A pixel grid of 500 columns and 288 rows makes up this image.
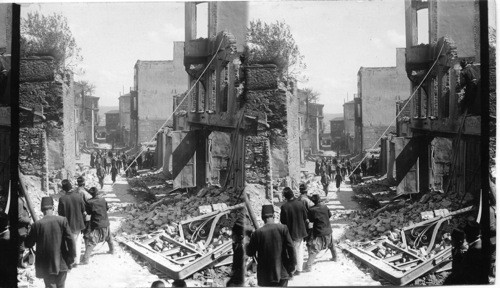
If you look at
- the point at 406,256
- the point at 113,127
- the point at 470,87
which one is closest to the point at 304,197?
the point at 406,256

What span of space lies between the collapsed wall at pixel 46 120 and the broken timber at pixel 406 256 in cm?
363

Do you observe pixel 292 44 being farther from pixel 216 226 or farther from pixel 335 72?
pixel 216 226

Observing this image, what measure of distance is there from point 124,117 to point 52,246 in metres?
1.85

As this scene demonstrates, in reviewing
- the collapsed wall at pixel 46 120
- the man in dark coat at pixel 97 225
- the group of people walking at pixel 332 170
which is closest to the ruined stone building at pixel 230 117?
the group of people walking at pixel 332 170

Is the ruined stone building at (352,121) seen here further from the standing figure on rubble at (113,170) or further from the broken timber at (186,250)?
the standing figure on rubble at (113,170)

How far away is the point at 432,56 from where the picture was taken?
298 inches

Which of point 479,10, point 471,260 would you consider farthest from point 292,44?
point 471,260

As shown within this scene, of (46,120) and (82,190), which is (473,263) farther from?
(46,120)

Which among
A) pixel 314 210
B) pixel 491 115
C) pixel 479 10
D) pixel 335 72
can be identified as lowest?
pixel 314 210

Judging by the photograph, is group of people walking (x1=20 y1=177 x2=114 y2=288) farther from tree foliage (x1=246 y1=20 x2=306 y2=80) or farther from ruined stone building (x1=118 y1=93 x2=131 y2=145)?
tree foliage (x1=246 y1=20 x2=306 y2=80)

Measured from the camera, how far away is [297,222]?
7.09 metres

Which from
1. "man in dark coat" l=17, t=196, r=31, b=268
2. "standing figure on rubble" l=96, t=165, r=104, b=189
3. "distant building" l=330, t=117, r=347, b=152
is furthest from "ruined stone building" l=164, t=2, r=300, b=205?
"man in dark coat" l=17, t=196, r=31, b=268

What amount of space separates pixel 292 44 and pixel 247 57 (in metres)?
0.55

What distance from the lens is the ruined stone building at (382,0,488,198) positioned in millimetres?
7328
